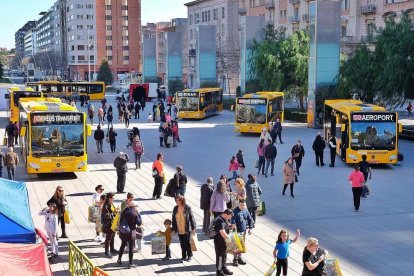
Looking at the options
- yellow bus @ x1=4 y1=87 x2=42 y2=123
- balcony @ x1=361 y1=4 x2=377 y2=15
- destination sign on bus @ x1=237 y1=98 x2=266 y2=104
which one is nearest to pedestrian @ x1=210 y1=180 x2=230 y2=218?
destination sign on bus @ x1=237 y1=98 x2=266 y2=104

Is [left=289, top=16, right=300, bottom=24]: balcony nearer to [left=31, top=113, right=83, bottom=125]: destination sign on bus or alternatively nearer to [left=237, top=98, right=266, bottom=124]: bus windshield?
[left=237, top=98, right=266, bottom=124]: bus windshield

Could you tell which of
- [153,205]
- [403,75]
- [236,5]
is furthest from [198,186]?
[236,5]

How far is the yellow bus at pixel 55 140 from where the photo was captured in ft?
77.6

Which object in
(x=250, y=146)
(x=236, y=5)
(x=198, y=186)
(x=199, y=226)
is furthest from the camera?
(x=236, y=5)

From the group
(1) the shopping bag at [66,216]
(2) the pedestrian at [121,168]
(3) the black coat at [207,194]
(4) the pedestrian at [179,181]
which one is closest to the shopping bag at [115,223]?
(1) the shopping bag at [66,216]

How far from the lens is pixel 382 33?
138 feet

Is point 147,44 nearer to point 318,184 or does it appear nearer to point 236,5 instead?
point 236,5

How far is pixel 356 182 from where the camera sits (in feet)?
61.0

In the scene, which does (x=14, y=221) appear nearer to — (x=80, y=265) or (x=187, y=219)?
(x=80, y=265)

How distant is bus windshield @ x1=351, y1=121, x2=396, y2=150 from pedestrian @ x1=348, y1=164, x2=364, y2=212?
865 centimetres

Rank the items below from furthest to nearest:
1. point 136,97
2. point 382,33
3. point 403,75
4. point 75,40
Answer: point 75,40, point 136,97, point 382,33, point 403,75

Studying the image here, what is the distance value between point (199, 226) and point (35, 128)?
30.5 feet

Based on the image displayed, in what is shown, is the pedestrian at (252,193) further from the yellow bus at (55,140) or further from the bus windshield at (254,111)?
the bus windshield at (254,111)

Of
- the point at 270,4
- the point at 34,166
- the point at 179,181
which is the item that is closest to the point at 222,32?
the point at 270,4
